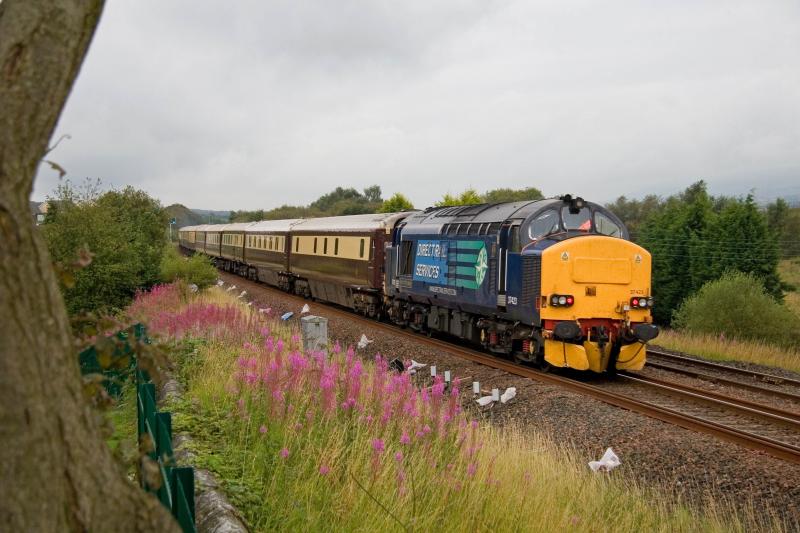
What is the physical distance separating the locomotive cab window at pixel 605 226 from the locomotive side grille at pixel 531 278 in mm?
1942

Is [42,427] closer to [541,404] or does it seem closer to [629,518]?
[629,518]

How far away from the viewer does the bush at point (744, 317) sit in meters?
26.5

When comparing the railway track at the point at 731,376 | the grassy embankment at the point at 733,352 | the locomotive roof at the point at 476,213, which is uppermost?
the locomotive roof at the point at 476,213

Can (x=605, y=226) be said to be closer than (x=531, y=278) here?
No

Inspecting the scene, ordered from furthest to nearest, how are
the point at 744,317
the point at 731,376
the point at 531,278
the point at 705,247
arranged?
the point at 705,247
the point at 744,317
the point at 731,376
the point at 531,278

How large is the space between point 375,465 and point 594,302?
8.45 meters

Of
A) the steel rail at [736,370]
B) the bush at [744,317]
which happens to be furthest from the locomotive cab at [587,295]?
the bush at [744,317]

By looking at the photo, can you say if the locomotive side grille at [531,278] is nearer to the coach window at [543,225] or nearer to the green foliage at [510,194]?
the coach window at [543,225]

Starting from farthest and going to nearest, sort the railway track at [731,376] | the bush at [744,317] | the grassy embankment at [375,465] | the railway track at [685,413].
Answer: the bush at [744,317] < the railway track at [731,376] < the railway track at [685,413] < the grassy embankment at [375,465]

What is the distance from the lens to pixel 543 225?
1345 centimetres

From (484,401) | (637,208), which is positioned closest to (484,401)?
(484,401)

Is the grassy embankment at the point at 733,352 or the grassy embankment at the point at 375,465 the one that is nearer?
the grassy embankment at the point at 375,465

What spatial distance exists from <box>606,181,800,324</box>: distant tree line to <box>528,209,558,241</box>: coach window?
130 ft

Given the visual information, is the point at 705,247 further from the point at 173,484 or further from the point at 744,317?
the point at 173,484
